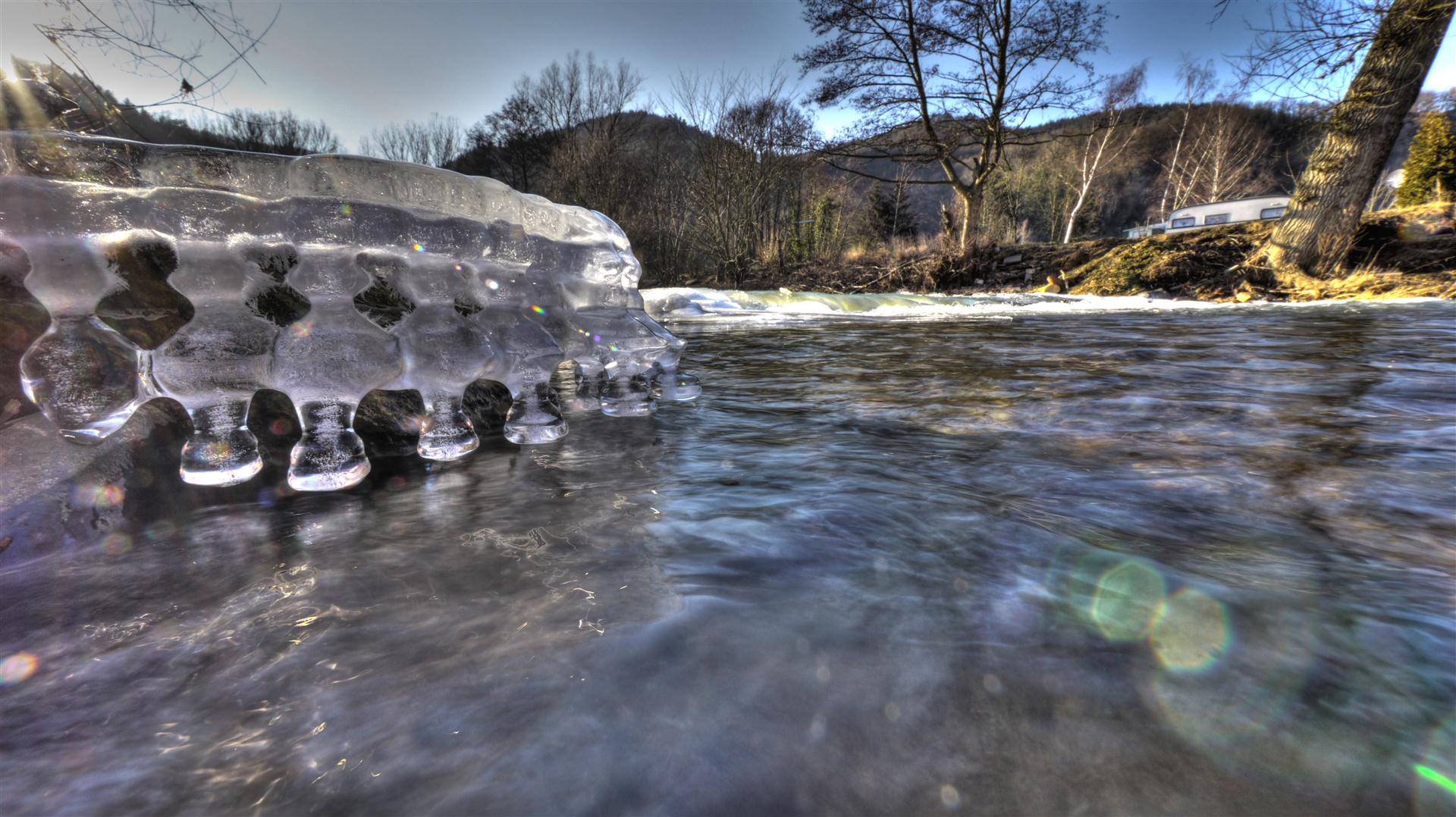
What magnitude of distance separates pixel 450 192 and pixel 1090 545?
5.21 ft

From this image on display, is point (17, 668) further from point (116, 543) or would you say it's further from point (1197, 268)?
point (1197, 268)

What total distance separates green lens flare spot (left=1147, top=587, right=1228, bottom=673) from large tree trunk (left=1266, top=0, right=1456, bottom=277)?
8.71 metres

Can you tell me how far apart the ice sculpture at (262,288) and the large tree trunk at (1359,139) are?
29.5 ft

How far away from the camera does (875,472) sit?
1.39m

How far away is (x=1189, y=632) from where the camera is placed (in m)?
0.71

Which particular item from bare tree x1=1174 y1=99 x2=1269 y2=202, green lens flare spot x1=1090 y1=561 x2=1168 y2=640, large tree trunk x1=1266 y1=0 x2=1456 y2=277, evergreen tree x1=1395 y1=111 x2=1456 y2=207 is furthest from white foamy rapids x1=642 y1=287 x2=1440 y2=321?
bare tree x1=1174 y1=99 x2=1269 y2=202

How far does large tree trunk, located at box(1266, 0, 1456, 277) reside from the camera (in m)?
5.89

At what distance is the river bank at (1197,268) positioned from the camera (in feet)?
21.6

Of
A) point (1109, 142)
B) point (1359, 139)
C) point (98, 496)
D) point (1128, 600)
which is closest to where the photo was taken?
point (1128, 600)

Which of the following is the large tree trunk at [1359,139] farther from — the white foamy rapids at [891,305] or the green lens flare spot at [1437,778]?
the green lens flare spot at [1437,778]

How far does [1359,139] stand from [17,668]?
10.1 meters

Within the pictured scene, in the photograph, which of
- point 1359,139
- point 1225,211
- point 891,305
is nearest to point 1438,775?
point 891,305

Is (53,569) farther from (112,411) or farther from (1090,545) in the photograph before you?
(1090,545)

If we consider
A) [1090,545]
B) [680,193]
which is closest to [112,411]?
[1090,545]
